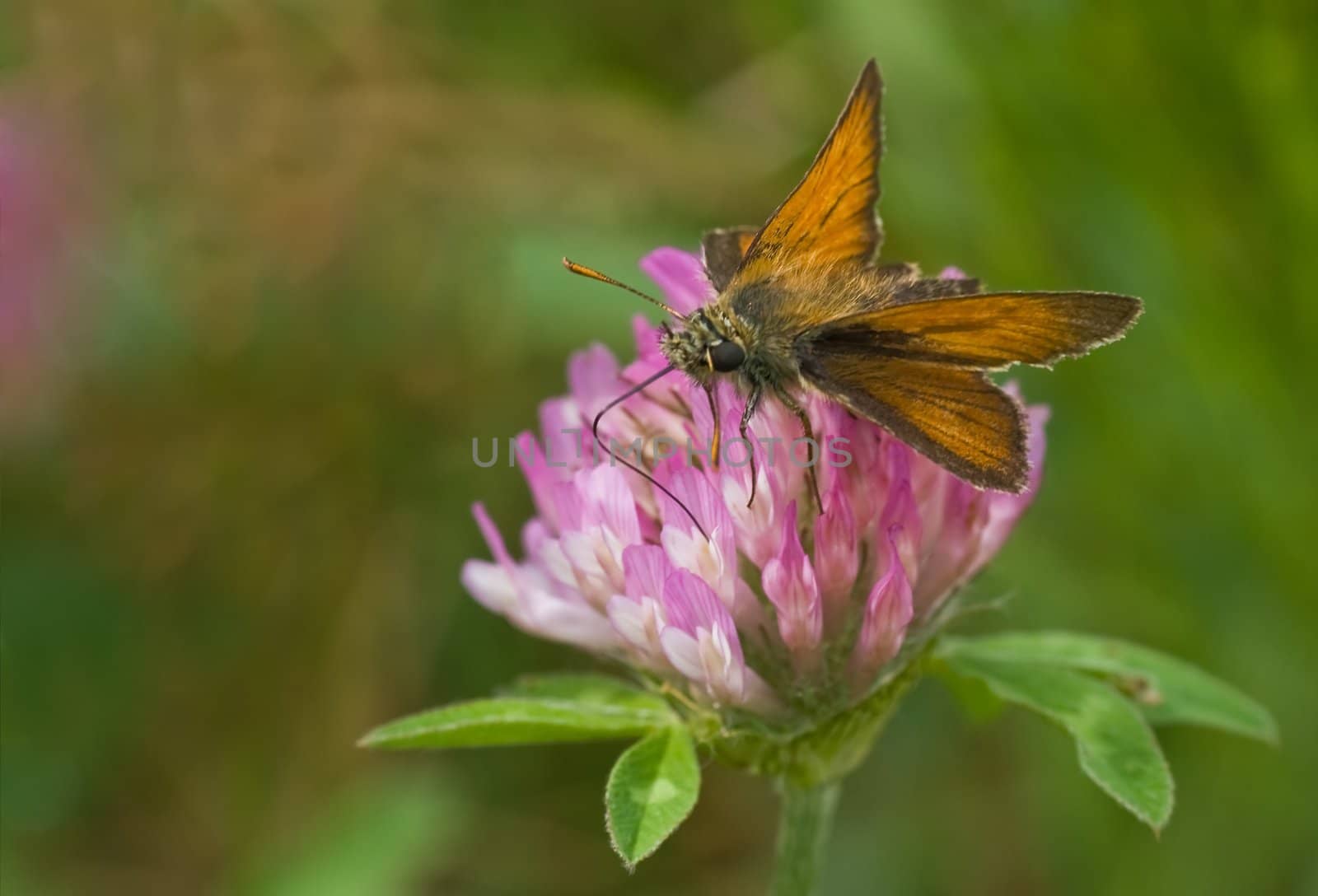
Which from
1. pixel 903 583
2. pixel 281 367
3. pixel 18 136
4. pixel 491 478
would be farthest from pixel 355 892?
pixel 18 136

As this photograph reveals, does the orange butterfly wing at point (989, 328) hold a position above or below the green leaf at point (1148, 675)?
above

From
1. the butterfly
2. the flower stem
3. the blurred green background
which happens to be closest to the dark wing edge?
the butterfly

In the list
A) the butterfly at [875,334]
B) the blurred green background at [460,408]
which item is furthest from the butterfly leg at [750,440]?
the blurred green background at [460,408]

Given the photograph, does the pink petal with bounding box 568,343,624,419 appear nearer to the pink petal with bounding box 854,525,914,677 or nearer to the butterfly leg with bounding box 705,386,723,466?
the butterfly leg with bounding box 705,386,723,466

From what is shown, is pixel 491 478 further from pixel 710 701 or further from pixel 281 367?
pixel 710 701

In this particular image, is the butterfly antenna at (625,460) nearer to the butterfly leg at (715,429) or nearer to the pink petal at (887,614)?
the butterfly leg at (715,429)
